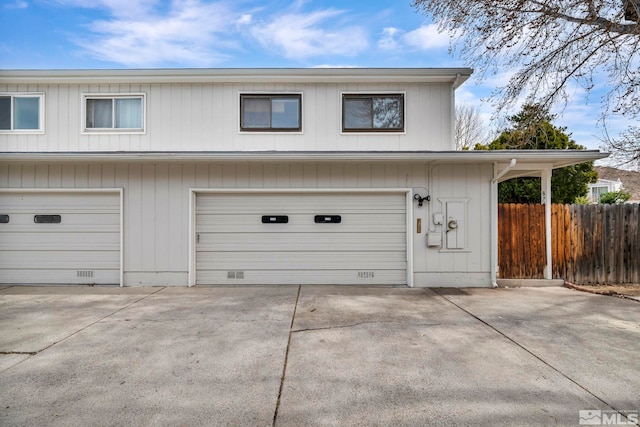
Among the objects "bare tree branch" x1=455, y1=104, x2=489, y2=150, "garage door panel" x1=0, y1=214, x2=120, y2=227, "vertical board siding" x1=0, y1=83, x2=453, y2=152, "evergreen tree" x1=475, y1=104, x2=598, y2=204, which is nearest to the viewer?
"garage door panel" x1=0, y1=214, x2=120, y2=227

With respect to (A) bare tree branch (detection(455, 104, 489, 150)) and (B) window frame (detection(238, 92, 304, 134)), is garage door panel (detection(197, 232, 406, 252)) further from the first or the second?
(A) bare tree branch (detection(455, 104, 489, 150))

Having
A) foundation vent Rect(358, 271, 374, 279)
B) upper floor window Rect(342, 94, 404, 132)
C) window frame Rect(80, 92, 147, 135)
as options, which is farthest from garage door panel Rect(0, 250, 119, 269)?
upper floor window Rect(342, 94, 404, 132)

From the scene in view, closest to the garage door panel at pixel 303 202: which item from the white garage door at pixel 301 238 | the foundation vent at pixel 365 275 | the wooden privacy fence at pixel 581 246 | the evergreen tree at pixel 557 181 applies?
the white garage door at pixel 301 238

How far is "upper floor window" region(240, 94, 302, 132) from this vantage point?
7.15m

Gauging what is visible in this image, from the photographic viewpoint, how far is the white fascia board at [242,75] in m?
6.96

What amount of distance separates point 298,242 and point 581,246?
19.5 feet

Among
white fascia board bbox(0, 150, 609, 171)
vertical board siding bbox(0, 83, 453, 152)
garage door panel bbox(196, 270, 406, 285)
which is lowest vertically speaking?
garage door panel bbox(196, 270, 406, 285)

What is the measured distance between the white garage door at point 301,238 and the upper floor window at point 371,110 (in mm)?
1683

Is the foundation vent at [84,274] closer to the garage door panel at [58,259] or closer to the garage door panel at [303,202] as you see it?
the garage door panel at [58,259]

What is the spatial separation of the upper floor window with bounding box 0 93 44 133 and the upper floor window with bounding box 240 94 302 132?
4526 millimetres

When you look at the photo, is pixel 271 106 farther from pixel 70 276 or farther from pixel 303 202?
pixel 70 276

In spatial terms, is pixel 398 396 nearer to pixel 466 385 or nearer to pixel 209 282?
pixel 466 385

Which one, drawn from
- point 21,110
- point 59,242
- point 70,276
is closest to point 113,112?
point 21,110

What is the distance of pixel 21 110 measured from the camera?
23.7 feet
